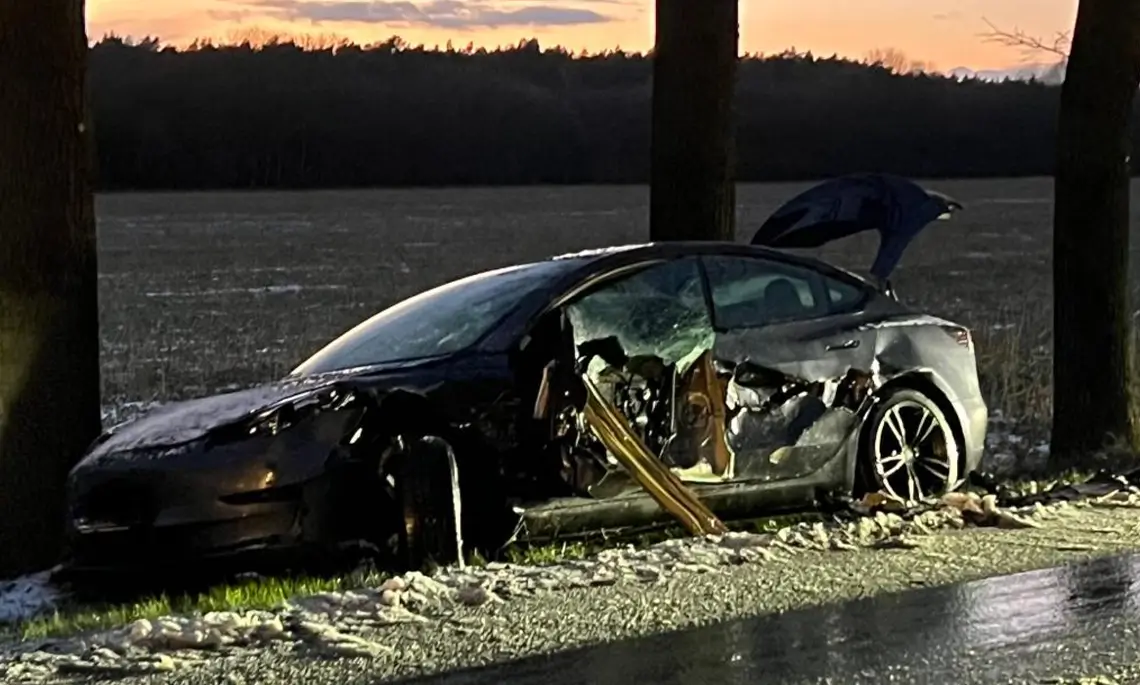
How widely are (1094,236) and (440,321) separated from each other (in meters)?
5.15

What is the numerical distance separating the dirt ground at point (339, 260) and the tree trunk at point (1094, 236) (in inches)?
297

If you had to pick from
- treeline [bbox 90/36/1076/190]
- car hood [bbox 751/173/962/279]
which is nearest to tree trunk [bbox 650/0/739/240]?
car hood [bbox 751/173/962/279]

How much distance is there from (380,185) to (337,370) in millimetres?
83825

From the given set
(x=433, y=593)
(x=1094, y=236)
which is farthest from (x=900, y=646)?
(x=1094, y=236)

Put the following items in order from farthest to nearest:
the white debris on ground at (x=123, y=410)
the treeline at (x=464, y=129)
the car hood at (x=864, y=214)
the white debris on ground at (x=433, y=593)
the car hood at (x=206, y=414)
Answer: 1. the treeline at (x=464, y=129)
2. the white debris on ground at (x=123, y=410)
3. the car hood at (x=864, y=214)
4. the car hood at (x=206, y=414)
5. the white debris on ground at (x=433, y=593)

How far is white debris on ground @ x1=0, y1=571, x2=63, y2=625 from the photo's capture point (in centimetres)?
827

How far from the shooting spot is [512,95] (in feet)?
336

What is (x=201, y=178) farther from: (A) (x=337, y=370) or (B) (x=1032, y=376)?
(A) (x=337, y=370)

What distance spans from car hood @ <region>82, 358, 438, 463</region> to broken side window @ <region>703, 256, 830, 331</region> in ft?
5.46

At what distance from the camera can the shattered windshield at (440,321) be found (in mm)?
8922

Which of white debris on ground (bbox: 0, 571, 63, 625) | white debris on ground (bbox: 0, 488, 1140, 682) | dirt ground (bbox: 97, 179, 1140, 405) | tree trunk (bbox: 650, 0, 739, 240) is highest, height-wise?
tree trunk (bbox: 650, 0, 739, 240)

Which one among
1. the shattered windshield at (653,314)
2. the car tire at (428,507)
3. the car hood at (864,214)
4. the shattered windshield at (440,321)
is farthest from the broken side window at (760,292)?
the car tire at (428,507)

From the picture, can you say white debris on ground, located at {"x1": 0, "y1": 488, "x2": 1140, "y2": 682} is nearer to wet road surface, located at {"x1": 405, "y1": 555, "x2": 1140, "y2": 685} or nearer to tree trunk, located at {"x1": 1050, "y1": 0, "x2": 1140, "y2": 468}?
wet road surface, located at {"x1": 405, "y1": 555, "x2": 1140, "y2": 685}

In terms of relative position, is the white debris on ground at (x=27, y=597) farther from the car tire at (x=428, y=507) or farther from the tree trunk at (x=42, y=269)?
the car tire at (x=428, y=507)
